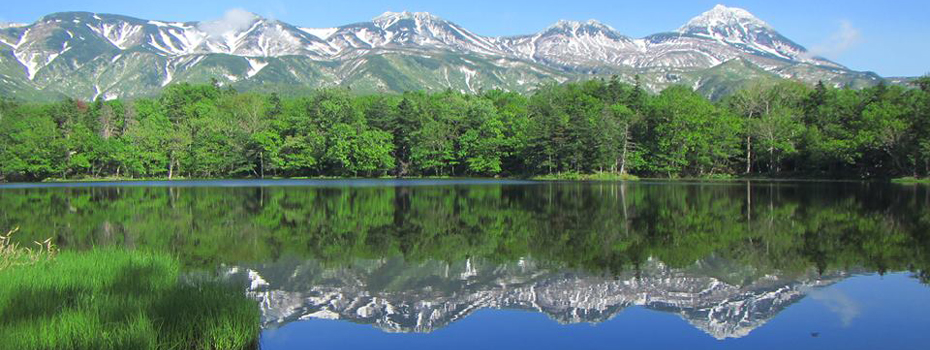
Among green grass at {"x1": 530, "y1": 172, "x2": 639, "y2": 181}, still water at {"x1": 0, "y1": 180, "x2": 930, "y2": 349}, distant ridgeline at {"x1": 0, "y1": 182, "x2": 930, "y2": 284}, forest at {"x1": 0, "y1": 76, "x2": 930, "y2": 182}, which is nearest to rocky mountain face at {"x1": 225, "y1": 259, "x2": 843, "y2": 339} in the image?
still water at {"x1": 0, "y1": 180, "x2": 930, "y2": 349}

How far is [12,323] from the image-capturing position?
26.2 feet

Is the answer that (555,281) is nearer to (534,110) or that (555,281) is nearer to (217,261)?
(217,261)

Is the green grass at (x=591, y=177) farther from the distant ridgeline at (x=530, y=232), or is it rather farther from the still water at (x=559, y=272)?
the still water at (x=559, y=272)

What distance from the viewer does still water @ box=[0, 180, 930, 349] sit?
35.0 ft

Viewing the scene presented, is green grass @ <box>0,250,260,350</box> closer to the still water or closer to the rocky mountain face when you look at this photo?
A: the still water

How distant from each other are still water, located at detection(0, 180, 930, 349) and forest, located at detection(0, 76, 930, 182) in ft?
177

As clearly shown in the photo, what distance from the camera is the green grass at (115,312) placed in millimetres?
7504

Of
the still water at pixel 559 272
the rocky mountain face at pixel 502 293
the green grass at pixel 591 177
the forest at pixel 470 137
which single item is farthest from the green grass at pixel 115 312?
the forest at pixel 470 137

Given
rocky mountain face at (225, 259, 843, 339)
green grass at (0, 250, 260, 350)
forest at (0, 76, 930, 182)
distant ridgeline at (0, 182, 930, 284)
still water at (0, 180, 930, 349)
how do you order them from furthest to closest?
1. forest at (0, 76, 930, 182)
2. distant ridgeline at (0, 182, 930, 284)
3. rocky mountain face at (225, 259, 843, 339)
4. still water at (0, 180, 930, 349)
5. green grass at (0, 250, 260, 350)

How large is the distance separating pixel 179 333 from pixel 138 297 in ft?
6.65

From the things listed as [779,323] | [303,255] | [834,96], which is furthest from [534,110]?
[779,323]

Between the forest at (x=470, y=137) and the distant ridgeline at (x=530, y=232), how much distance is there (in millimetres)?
45905

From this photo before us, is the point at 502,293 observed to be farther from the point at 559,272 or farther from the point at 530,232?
the point at 530,232

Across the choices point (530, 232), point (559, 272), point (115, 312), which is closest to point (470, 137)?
point (530, 232)
